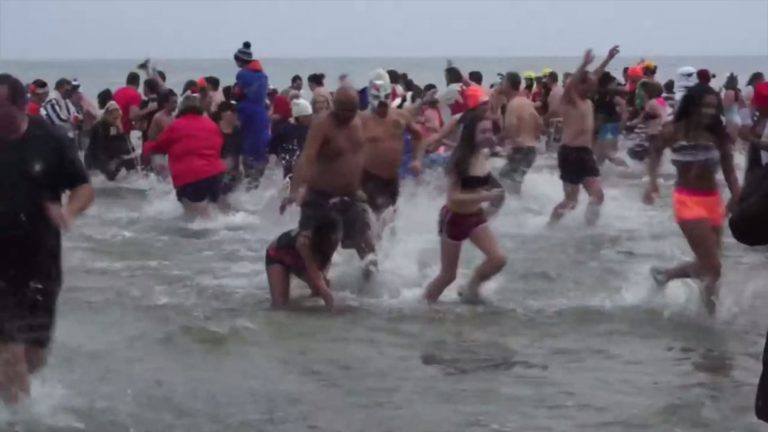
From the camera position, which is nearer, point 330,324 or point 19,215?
point 19,215

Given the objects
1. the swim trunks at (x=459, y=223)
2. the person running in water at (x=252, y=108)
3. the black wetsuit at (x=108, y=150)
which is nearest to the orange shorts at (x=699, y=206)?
the swim trunks at (x=459, y=223)

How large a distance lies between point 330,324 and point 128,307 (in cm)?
175

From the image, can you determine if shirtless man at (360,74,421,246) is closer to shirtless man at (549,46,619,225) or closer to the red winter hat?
shirtless man at (549,46,619,225)

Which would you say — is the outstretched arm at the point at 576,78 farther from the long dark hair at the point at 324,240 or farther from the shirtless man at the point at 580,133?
the long dark hair at the point at 324,240

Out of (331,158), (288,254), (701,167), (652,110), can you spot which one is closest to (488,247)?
(331,158)

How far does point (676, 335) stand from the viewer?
819cm

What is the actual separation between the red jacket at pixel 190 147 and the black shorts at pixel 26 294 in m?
7.24

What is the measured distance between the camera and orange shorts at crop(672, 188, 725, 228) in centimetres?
810

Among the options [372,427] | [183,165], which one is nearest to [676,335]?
[372,427]

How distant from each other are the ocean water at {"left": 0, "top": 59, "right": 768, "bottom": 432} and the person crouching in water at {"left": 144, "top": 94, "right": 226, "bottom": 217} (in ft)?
2.18

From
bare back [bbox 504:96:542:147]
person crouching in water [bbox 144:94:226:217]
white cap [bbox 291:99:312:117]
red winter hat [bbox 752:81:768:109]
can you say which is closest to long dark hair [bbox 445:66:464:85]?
white cap [bbox 291:99:312:117]

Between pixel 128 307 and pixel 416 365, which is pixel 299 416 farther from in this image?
pixel 128 307

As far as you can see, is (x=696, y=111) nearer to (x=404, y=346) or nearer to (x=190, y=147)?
(x=404, y=346)

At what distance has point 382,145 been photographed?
1008cm
